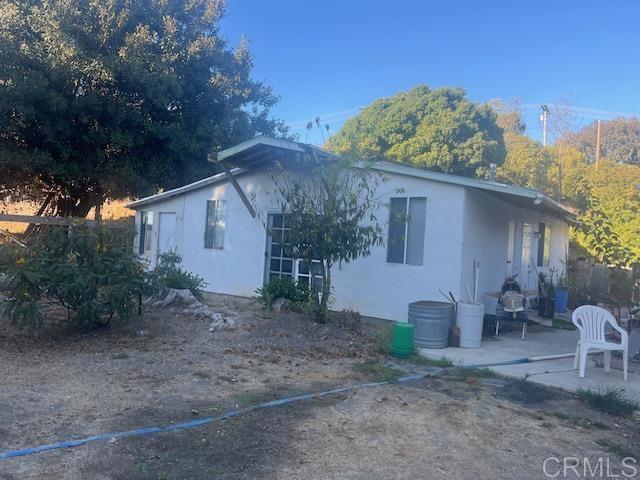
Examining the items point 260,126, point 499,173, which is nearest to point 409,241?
point 260,126

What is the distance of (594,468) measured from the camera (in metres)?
4.31

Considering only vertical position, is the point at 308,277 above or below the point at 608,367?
above

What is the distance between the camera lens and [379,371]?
274 inches

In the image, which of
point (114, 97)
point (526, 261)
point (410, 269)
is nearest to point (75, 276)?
point (410, 269)

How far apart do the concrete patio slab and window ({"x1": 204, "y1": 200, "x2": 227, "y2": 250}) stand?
699cm

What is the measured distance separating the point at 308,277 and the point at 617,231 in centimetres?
887

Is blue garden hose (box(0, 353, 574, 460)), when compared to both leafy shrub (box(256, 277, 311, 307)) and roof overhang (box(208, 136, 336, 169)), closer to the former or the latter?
leafy shrub (box(256, 277, 311, 307))

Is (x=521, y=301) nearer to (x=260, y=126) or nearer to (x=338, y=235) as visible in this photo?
(x=338, y=235)

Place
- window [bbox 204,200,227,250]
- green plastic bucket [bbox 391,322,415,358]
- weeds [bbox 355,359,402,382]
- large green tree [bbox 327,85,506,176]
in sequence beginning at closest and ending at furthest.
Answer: weeds [bbox 355,359,402,382] → green plastic bucket [bbox 391,322,415,358] → window [bbox 204,200,227,250] → large green tree [bbox 327,85,506,176]

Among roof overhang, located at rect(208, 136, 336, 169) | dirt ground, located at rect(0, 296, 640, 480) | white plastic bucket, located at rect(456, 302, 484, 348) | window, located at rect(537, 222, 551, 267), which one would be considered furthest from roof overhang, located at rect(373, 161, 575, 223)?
window, located at rect(537, 222, 551, 267)

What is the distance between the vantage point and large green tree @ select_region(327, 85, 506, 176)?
26.6 m

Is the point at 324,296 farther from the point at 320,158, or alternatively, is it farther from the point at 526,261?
the point at 526,261

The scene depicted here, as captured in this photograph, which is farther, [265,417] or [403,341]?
[403,341]

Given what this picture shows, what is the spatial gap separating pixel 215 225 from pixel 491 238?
22.6 ft
